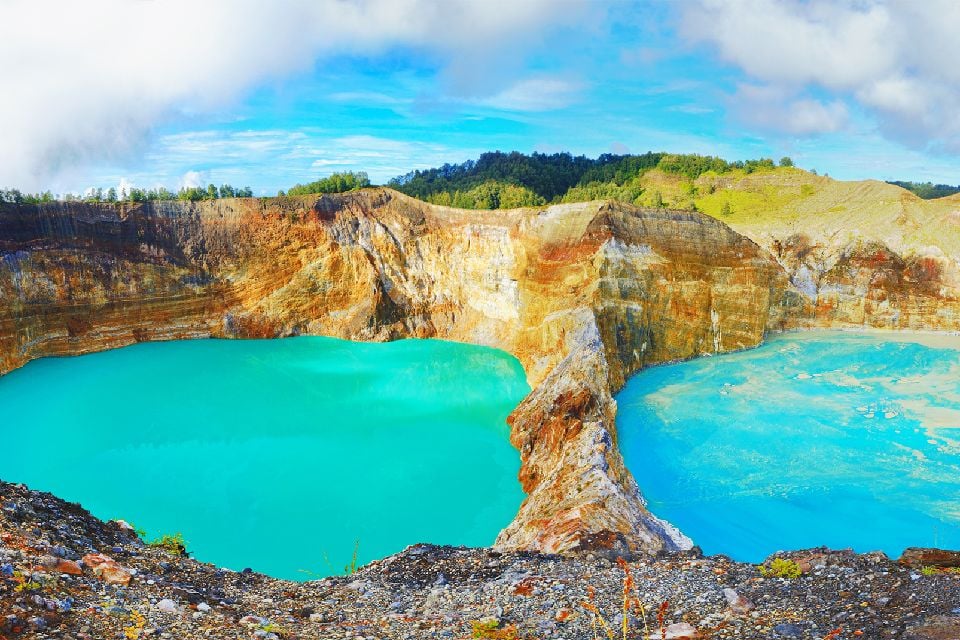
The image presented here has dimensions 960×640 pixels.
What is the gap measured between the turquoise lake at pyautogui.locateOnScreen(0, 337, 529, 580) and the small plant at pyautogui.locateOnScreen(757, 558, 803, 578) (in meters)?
8.02

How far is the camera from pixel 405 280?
3441cm

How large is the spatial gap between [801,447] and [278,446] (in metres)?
16.8

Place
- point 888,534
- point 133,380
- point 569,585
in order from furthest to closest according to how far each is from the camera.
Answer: point 133,380
point 888,534
point 569,585

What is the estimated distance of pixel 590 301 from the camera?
1017 inches

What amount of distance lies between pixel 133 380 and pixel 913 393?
3269 cm

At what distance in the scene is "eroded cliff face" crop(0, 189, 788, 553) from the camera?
89.1 ft

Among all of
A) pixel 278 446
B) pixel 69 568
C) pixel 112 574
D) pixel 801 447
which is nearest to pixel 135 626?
pixel 112 574

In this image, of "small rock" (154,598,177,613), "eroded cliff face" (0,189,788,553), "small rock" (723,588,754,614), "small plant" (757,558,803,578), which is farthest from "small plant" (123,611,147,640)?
"eroded cliff face" (0,189,788,553)

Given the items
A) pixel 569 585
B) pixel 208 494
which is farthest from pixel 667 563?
pixel 208 494

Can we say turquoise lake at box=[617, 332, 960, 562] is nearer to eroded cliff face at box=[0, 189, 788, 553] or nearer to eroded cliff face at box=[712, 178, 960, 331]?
eroded cliff face at box=[0, 189, 788, 553]

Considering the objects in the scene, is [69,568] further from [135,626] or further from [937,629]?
[937,629]

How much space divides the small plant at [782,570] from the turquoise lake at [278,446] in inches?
316

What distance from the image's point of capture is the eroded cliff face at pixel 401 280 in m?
27.2

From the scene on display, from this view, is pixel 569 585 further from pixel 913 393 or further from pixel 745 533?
pixel 913 393
